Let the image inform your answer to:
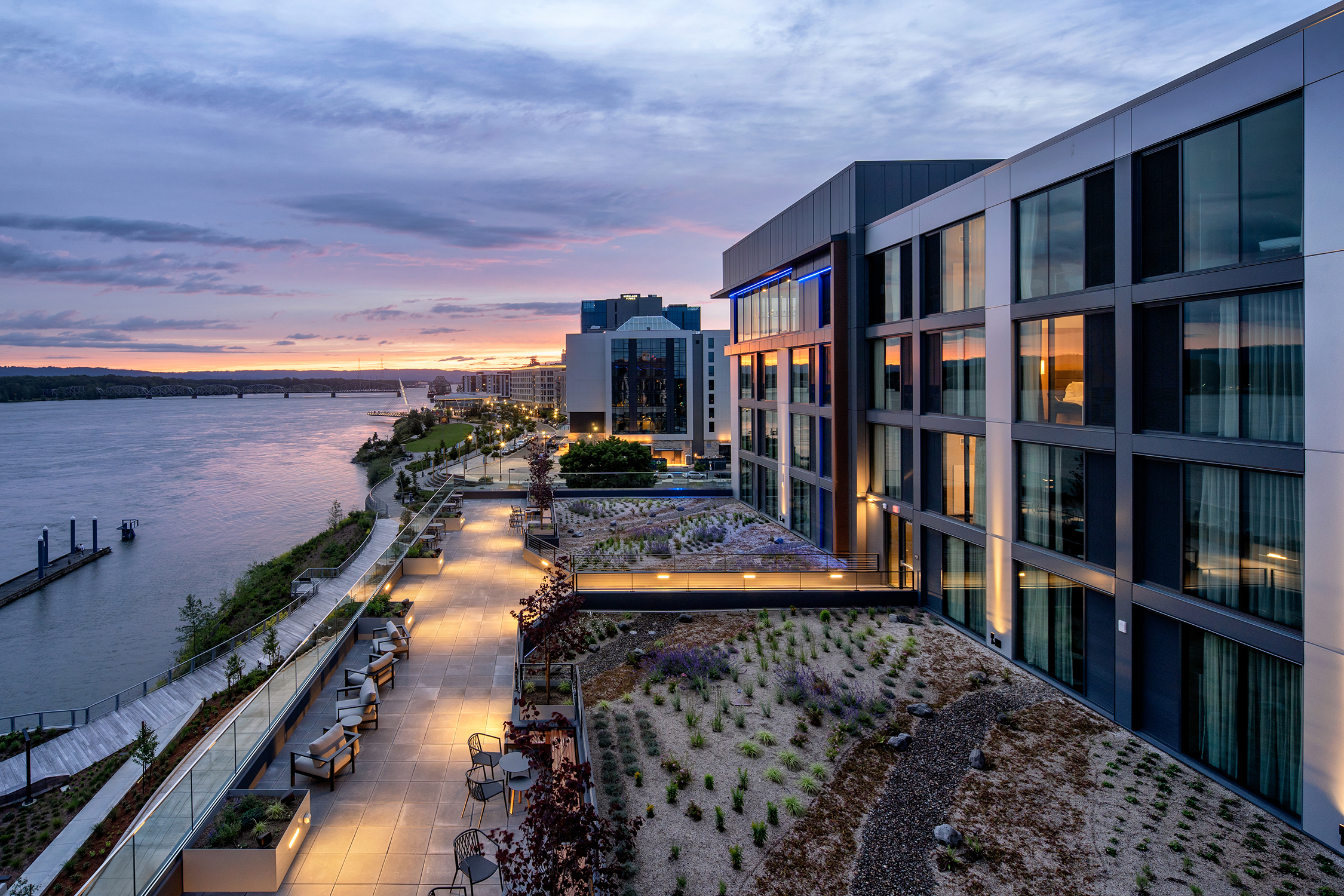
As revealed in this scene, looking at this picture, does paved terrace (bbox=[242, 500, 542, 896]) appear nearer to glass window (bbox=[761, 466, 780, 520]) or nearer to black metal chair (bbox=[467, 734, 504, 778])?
black metal chair (bbox=[467, 734, 504, 778])

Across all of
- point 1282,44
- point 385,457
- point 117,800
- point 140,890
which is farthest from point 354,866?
point 385,457

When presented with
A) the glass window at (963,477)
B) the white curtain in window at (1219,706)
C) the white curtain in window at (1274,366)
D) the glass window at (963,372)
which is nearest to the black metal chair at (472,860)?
the white curtain in window at (1219,706)

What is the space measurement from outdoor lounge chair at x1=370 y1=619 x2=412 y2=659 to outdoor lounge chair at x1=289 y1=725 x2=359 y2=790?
3278mm

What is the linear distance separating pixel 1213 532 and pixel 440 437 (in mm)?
94102

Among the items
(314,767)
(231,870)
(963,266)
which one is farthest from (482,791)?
(963,266)

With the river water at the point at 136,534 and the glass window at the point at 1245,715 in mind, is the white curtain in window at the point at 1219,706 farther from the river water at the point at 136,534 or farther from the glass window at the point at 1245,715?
the river water at the point at 136,534

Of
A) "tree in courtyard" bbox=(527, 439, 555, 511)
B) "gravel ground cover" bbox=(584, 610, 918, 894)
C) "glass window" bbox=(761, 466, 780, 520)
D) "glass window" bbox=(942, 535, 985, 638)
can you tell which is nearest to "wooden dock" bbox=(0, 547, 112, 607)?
"tree in courtyard" bbox=(527, 439, 555, 511)

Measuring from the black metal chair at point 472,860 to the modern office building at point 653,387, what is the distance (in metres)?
58.5

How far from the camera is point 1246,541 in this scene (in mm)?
8641

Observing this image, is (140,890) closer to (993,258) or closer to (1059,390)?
(1059,390)

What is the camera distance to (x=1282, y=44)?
796 cm

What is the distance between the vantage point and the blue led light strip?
2390cm

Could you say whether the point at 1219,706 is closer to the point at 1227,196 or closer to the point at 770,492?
the point at 1227,196

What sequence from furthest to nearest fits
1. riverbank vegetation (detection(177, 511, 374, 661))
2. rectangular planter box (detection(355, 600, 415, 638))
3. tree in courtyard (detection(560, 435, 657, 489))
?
tree in courtyard (detection(560, 435, 657, 489)) < riverbank vegetation (detection(177, 511, 374, 661)) < rectangular planter box (detection(355, 600, 415, 638))
